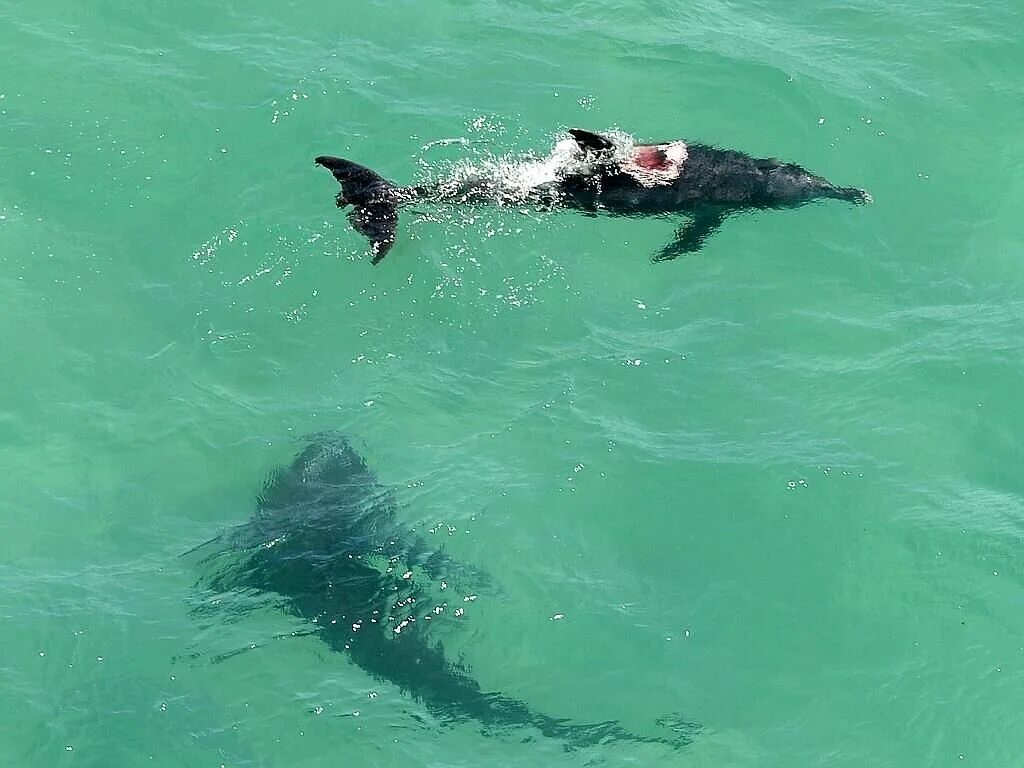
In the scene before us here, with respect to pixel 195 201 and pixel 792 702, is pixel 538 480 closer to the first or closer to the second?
pixel 792 702

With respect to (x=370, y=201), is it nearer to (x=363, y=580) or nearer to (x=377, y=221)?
(x=377, y=221)

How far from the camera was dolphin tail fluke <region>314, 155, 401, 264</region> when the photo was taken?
22250 millimetres

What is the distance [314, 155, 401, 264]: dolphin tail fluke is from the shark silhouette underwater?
4276 mm

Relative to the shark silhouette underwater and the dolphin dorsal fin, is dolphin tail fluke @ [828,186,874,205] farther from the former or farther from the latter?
the shark silhouette underwater

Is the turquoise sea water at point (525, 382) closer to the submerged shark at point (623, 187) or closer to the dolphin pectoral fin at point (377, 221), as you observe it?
the submerged shark at point (623, 187)

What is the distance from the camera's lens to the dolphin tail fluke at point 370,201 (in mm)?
22250

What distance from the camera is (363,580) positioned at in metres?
19.5

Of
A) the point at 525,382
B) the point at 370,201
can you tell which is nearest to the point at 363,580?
the point at 525,382

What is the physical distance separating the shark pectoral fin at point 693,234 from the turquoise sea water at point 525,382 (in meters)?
0.44

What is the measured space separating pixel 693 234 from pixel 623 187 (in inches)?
73.3

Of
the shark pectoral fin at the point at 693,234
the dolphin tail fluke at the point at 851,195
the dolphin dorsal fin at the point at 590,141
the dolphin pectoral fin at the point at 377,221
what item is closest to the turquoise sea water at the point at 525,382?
the dolphin tail fluke at the point at 851,195

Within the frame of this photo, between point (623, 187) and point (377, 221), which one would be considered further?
point (623, 187)

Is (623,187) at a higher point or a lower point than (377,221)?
higher

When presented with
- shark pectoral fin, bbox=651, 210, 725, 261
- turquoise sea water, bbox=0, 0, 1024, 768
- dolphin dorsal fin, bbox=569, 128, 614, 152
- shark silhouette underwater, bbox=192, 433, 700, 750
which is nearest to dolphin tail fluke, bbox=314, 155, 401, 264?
turquoise sea water, bbox=0, 0, 1024, 768
